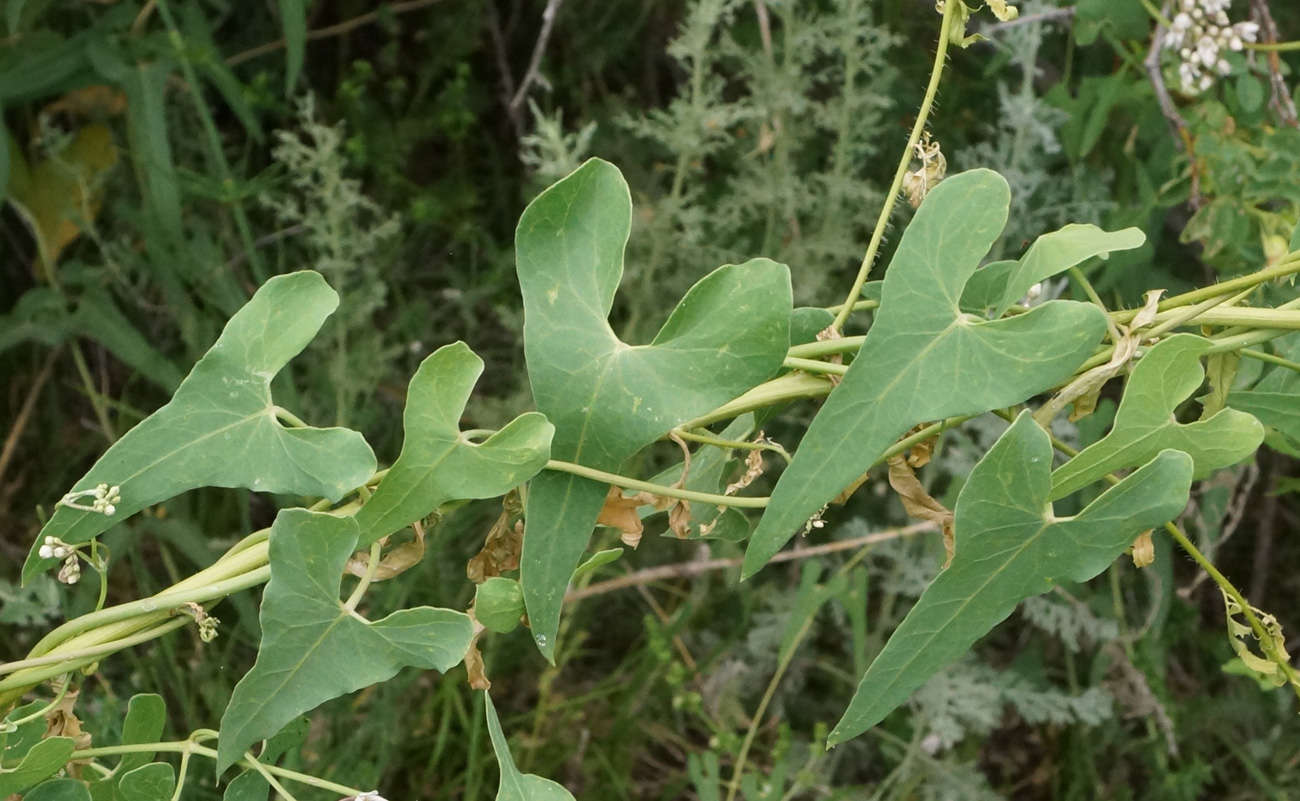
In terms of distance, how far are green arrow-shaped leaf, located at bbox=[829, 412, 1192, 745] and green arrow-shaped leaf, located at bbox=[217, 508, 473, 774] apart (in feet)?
0.55

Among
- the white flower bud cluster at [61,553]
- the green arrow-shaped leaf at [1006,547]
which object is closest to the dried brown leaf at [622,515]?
the green arrow-shaped leaf at [1006,547]

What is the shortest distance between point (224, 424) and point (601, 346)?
16 centimetres

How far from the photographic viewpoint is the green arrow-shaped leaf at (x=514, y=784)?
0.48 metres

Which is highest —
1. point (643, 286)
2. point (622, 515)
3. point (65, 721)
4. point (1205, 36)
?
point (1205, 36)

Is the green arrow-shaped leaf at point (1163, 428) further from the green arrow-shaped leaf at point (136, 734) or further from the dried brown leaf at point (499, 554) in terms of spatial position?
the green arrow-shaped leaf at point (136, 734)

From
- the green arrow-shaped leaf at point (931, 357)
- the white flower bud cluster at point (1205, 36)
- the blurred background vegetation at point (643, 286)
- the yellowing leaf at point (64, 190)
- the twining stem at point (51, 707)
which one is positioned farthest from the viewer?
the yellowing leaf at point (64, 190)

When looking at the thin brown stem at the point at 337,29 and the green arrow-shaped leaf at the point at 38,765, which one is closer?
the green arrow-shaped leaf at the point at 38,765

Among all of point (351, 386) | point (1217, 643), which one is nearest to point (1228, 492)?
point (1217, 643)

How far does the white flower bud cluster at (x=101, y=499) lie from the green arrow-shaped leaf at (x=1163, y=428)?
0.37m

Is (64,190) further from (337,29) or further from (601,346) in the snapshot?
(601,346)

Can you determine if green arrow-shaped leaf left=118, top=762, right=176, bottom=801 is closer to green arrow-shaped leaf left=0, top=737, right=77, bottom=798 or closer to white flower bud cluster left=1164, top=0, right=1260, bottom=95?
green arrow-shaped leaf left=0, top=737, right=77, bottom=798

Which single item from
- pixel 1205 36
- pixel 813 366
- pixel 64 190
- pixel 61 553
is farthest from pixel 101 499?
pixel 64 190

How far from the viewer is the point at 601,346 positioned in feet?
1.46

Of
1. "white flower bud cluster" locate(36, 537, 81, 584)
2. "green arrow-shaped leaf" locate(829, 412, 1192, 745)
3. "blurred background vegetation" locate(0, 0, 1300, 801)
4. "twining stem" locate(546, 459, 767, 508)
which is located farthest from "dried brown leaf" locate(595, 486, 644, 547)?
"blurred background vegetation" locate(0, 0, 1300, 801)
